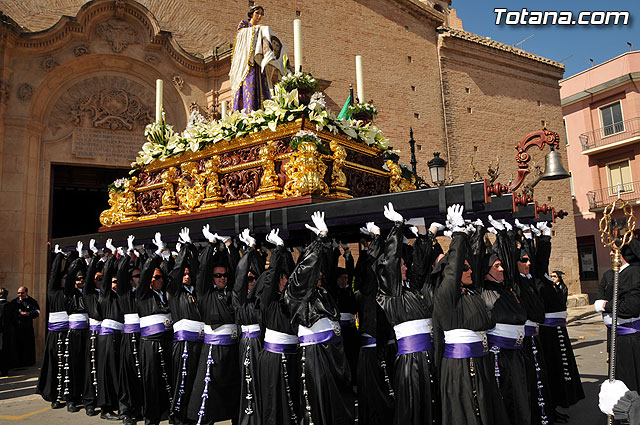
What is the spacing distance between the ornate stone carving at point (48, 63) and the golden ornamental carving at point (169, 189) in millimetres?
7269

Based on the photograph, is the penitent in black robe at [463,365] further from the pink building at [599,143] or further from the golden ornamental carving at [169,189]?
the pink building at [599,143]

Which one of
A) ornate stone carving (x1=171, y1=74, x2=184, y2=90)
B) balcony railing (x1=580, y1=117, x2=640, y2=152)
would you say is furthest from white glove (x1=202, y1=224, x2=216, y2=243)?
balcony railing (x1=580, y1=117, x2=640, y2=152)

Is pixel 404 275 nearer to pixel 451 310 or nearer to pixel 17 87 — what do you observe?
pixel 451 310

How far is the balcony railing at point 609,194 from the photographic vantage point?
912 inches

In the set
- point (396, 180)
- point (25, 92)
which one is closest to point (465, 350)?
point (396, 180)

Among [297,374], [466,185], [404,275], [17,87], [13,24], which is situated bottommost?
[297,374]

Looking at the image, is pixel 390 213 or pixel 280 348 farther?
pixel 280 348

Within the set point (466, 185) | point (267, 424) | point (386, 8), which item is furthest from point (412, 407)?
point (386, 8)

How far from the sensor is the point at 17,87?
11180mm

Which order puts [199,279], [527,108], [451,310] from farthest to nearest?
[527,108] → [199,279] → [451,310]

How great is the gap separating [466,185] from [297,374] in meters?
2.55

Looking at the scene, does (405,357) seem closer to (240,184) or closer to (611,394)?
(611,394)

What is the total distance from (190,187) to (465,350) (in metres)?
3.65

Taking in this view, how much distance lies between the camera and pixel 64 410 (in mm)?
7062
